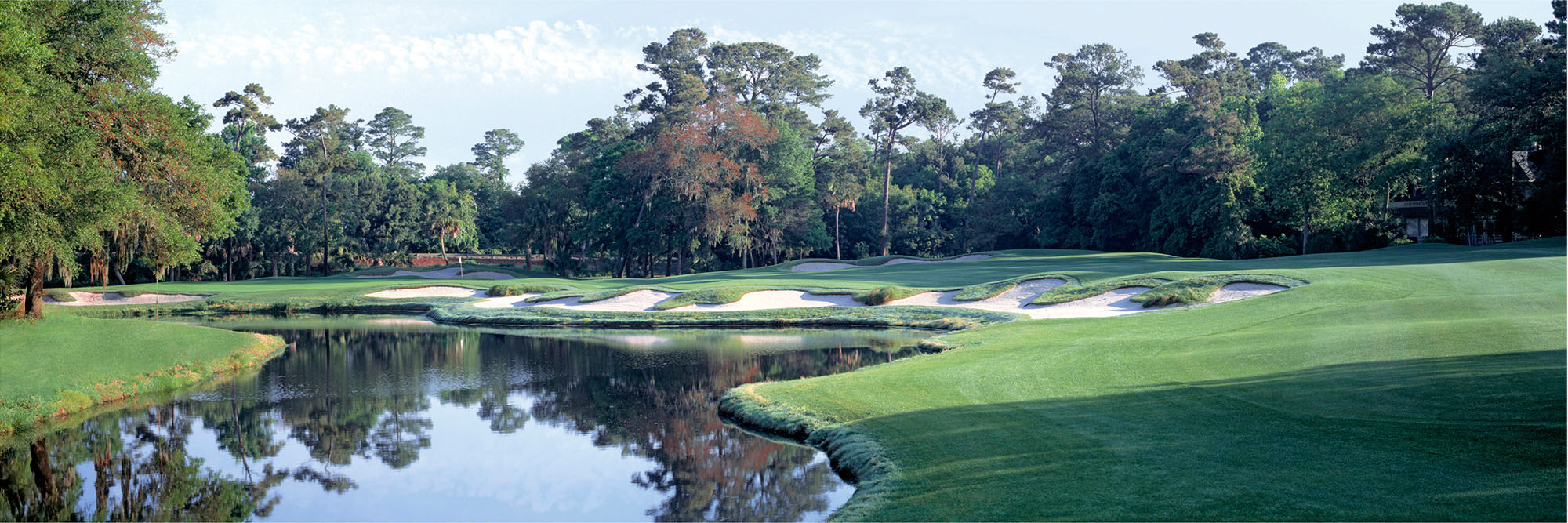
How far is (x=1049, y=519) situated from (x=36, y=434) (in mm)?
15735

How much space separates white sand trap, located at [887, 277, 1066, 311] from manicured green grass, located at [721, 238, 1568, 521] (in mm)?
10464

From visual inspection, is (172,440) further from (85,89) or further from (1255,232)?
A: (1255,232)

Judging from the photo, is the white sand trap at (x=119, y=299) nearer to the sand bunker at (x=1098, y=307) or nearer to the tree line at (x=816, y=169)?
the tree line at (x=816, y=169)

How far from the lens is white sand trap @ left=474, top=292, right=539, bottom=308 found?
37.9 meters

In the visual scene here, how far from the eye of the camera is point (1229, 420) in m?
10.1

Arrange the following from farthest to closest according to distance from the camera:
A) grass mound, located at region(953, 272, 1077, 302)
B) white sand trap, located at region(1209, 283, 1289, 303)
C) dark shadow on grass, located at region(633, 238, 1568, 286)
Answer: dark shadow on grass, located at region(633, 238, 1568, 286) < grass mound, located at region(953, 272, 1077, 302) < white sand trap, located at region(1209, 283, 1289, 303)

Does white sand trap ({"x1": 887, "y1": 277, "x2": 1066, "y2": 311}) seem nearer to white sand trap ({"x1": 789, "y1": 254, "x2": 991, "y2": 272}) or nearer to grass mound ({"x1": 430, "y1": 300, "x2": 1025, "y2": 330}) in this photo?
grass mound ({"x1": 430, "y1": 300, "x2": 1025, "y2": 330})

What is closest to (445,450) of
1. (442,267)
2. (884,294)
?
(884,294)

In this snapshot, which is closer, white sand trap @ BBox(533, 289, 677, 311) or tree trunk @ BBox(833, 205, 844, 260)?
white sand trap @ BBox(533, 289, 677, 311)

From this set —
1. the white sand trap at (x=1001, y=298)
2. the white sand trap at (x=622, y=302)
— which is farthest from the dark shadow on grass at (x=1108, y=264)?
the white sand trap at (x=622, y=302)

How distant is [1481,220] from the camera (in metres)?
40.1

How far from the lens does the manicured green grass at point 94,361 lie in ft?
53.8

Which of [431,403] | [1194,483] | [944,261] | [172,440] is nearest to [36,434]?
[172,440]

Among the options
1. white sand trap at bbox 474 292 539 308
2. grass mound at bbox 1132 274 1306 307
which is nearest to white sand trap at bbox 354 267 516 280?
white sand trap at bbox 474 292 539 308
